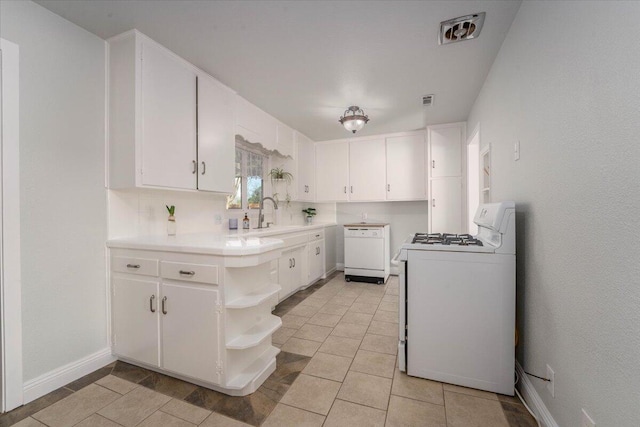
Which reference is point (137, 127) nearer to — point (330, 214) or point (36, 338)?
point (36, 338)

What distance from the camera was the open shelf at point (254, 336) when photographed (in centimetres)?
160

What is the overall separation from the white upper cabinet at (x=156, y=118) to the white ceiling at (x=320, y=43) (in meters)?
0.12

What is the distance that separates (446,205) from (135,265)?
383 cm

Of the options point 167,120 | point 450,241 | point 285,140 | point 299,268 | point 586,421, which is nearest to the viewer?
point 586,421

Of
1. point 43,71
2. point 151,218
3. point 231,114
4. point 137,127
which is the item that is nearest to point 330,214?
point 231,114

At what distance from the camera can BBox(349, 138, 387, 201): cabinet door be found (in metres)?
4.59

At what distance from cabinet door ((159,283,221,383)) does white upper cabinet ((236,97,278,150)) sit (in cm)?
192

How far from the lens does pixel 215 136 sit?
2.59m

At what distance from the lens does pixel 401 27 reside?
1898 millimetres

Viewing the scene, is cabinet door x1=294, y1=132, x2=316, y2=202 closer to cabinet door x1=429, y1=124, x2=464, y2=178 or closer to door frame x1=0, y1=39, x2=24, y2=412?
cabinet door x1=429, y1=124, x2=464, y2=178

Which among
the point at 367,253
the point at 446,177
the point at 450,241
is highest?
the point at 446,177

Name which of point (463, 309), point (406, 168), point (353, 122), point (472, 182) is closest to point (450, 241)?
point (463, 309)

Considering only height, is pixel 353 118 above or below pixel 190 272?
above

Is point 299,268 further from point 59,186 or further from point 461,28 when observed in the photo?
point 461,28
